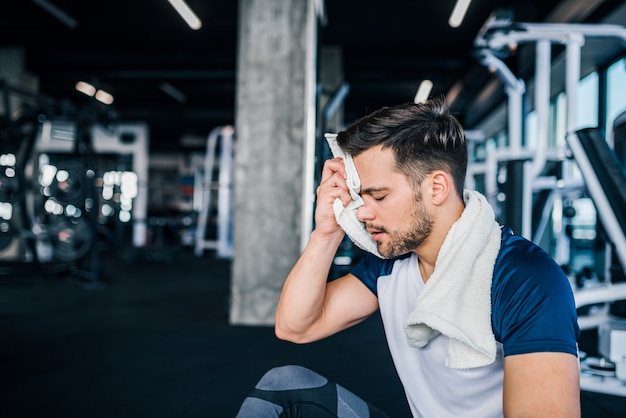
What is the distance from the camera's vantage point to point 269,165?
2967 millimetres

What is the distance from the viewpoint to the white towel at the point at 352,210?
0.96 metres

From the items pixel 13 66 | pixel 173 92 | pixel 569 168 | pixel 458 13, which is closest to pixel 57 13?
pixel 13 66

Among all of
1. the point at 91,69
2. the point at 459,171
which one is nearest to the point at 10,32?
the point at 91,69

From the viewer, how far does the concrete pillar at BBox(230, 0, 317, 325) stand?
295cm

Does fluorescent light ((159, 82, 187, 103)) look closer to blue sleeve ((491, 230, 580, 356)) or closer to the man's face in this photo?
the man's face

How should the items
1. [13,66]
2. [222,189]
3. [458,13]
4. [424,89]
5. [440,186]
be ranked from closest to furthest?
1. [440,186]
2. [458,13]
3. [13,66]
4. [222,189]
5. [424,89]

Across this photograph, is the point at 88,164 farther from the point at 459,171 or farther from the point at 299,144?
the point at 459,171

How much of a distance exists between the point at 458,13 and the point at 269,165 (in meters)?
3.35

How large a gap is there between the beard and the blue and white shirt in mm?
103

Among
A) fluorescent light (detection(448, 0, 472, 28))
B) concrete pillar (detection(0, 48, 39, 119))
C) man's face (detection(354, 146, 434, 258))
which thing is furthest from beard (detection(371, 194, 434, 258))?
concrete pillar (detection(0, 48, 39, 119))

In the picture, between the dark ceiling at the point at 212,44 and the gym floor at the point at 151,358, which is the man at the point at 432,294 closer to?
the gym floor at the point at 151,358

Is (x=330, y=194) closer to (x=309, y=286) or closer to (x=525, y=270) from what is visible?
(x=309, y=286)

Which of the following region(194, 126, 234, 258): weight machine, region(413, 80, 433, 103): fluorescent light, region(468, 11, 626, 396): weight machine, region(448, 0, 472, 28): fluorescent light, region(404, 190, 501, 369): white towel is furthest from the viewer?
region(413, 80, 433, 103): fluorescent light

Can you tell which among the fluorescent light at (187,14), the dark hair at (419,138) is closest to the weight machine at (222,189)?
the fluorescent light at (187,14)
